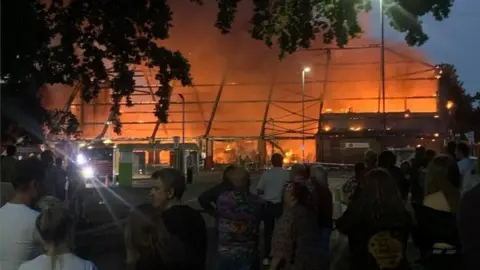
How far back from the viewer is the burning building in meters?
54.8

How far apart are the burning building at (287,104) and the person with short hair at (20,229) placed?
48198mm

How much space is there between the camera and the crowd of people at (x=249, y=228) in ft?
12.1

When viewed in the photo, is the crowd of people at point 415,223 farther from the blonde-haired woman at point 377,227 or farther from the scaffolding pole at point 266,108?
the scaffolding pole at point 266,108

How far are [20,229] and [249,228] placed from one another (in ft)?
8.49

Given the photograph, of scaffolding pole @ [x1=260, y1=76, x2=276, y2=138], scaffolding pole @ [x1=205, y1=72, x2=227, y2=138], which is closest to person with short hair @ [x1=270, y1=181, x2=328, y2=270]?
scaffolding pole @ [x1=260, y1=76, x2=276, y2=138]

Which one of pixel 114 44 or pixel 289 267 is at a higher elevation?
pixel 114 44

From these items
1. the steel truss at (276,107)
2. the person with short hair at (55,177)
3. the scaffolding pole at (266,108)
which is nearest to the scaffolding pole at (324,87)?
the steel truss at (276,107)

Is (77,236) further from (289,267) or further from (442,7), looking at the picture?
(289,267)

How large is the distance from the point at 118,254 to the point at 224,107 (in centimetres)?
4724

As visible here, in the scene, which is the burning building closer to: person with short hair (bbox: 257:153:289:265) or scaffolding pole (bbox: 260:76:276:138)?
scaffolding pole (bbox: 260:76:276:138)

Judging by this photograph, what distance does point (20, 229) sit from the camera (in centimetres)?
405

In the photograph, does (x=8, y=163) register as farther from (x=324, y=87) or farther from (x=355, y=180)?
(x=324, y=87)

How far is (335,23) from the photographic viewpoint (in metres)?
14.5

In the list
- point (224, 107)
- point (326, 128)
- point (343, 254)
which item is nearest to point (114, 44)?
point (343, 254)
